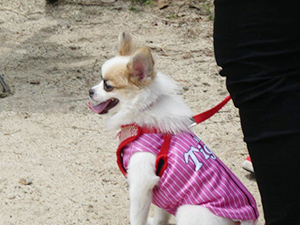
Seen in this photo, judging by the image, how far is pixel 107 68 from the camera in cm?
254

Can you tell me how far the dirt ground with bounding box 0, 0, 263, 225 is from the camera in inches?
118

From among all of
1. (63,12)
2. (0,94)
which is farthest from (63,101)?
(63,12)

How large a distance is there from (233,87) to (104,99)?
94cm

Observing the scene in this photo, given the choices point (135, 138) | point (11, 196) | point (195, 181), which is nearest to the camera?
point (195, 181)

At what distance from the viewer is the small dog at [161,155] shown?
2248 mm

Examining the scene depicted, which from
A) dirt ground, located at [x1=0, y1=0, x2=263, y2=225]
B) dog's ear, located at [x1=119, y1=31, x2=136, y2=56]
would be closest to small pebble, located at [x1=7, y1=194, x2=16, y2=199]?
dirt ground, located at [x1=0, y1=0, x2=263, y2=225]

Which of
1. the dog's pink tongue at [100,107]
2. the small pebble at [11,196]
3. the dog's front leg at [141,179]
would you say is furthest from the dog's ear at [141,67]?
the small pebble at [11,196]

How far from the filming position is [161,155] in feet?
7.55

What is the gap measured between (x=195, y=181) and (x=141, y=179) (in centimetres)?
24

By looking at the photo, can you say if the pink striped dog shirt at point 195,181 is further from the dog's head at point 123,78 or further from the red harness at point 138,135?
the dog's head at point 123,78

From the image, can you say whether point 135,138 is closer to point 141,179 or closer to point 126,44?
point 141,179

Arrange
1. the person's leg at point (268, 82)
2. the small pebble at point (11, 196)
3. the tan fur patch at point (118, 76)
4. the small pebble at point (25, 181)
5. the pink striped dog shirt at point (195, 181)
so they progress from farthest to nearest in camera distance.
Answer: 1. the small pebble at point (25, 181)
2. the small pebble at point (11, 196)
3. the tan fur patch at point (118, 76)
4. the pink striped dog shirt at point (195, 181)
5. the person's leg at point (268, 82)

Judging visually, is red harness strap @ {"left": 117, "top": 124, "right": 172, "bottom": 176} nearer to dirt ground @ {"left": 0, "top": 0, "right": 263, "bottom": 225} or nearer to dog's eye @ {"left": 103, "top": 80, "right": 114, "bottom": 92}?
dog's eye @ {"left": 103, "top": 80, "right": 114, "bottom": 92}

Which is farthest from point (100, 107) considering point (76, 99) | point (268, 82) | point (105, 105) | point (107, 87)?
point (76, 99)
